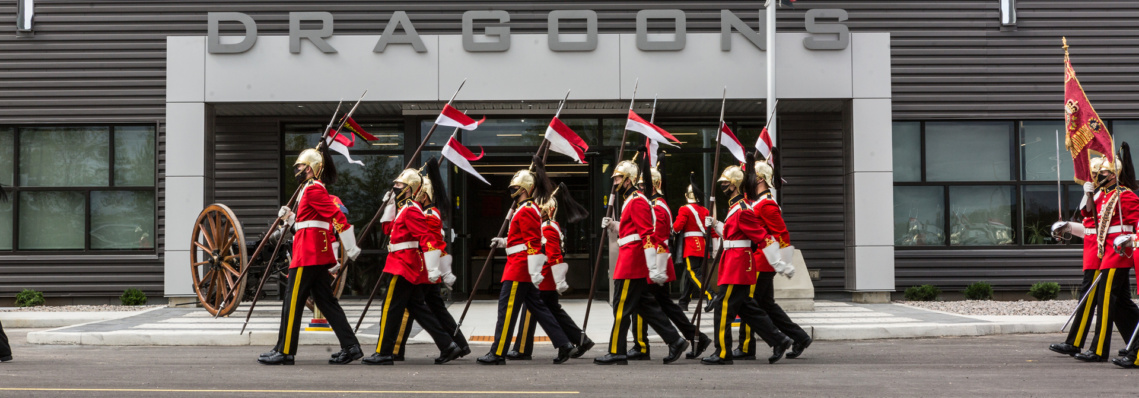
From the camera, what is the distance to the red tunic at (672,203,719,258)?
12.6m

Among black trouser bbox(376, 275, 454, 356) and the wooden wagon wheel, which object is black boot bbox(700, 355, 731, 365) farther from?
the wooden wagon wheel

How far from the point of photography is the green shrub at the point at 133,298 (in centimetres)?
1627

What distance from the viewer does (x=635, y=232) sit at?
9.13m

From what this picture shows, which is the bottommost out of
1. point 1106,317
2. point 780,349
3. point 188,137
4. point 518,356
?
point 518,356

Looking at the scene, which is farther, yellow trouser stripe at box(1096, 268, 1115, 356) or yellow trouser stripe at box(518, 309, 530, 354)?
yellow trouser stripe at box(518, 309, 530, 354)

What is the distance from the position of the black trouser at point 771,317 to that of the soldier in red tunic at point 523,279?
1.64m

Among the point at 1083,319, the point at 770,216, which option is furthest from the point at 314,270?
the point at 1083,319

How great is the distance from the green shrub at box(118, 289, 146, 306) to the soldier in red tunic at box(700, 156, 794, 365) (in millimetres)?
10757

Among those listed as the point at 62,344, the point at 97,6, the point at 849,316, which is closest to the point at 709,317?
the point at 849,316

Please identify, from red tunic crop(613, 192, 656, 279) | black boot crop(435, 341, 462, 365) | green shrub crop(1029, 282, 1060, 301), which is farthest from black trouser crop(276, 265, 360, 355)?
green shrub crop(1029, 282, 1060, 301)

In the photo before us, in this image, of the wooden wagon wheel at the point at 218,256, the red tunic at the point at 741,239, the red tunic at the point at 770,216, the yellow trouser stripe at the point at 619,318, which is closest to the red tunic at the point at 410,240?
the yellow trouser stripe at the point at 619,318

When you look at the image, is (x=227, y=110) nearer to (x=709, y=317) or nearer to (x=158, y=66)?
(x=158, y=66)

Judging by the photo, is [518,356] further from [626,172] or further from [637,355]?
[626,172]

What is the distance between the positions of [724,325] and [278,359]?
12.7ft
